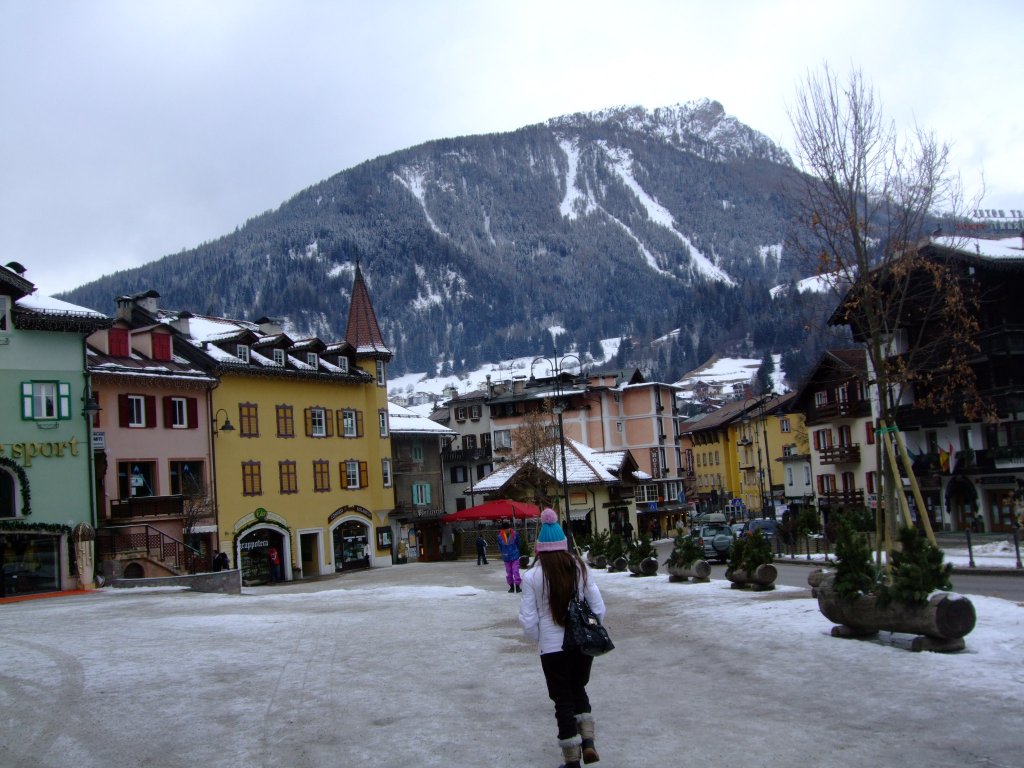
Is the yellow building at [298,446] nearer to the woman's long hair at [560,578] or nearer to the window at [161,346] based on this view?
the window at [161,346]

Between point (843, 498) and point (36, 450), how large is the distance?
46.0 metres

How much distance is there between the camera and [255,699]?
36.3 feet

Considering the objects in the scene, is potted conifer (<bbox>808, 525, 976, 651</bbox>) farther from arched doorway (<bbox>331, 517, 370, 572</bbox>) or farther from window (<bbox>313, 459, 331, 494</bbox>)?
arched doorway (<bbox>331, 517, 370, 572</bbox>)

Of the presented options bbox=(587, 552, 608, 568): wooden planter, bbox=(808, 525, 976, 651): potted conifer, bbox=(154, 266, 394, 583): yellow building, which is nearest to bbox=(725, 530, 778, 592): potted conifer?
bbox=(808, 525, 976, 651): potted conifer

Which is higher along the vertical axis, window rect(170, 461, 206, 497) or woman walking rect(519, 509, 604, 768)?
window rect(170, 461, 206, 497)

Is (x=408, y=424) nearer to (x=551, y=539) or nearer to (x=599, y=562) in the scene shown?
(x=599, y=562)

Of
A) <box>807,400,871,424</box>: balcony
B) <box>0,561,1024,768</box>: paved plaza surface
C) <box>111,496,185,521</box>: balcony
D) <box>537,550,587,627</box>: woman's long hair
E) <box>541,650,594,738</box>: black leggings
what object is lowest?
<box>0,561,1024,768</box>: paved plaza surface

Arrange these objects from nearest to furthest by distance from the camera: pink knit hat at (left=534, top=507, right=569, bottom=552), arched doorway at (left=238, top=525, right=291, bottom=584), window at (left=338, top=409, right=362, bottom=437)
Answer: pink knit hat at (left=534, top=507, right=569, bottom=552)
arched doorway at (left=238, top=525, right=291, bottom=584)
window at (left=338, top=409, right=362, bottom=437)

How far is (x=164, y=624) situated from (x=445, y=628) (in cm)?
528

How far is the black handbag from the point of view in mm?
7859

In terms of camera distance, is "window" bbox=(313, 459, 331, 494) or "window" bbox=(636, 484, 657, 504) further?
"window" bbox=(636, 484, 657, 504)

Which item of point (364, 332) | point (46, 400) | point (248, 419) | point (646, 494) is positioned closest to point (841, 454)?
point (646, 494)

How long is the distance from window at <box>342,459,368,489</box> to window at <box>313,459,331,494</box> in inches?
62.4

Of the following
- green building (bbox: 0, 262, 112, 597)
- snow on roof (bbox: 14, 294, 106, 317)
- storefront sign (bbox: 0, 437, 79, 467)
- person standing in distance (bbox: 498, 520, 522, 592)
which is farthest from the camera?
snow on roof (bbox: 14, 294, 106, 317)
